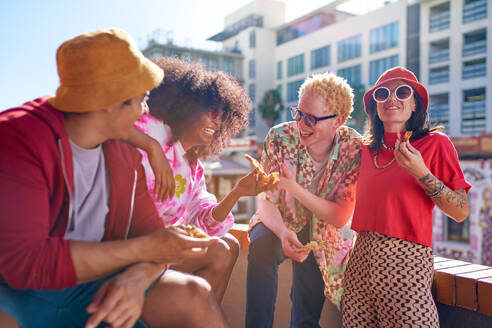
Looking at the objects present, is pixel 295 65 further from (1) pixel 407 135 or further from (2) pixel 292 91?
(1) pixel 407 135

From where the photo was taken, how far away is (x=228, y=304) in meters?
3.27

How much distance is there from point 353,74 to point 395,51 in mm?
4418

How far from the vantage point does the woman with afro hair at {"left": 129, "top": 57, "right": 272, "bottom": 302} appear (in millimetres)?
2020

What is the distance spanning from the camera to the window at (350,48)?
1313 inches

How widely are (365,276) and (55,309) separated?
1.43m

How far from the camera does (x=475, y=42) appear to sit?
81.7 feet

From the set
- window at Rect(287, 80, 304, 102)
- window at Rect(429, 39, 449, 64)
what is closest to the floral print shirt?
window at Rect(429, 39, 449, 64)

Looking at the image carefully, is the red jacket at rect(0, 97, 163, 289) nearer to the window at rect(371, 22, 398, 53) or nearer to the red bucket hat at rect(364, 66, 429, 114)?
the red bucket hat at rect(364, 66, 429, 114)

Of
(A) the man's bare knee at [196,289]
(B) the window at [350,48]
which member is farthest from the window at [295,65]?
(A) the man's bare knee at [196,289]

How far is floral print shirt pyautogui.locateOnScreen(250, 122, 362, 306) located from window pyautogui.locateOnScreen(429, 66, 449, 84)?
26.9 m

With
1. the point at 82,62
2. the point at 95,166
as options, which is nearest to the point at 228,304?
the point at 95,166

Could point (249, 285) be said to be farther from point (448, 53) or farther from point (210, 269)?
point (448, 53)

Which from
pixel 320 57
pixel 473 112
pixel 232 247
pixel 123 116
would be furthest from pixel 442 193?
pixel 320 57

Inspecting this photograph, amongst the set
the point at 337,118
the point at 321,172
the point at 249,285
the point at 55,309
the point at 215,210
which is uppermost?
the point at 337,118
